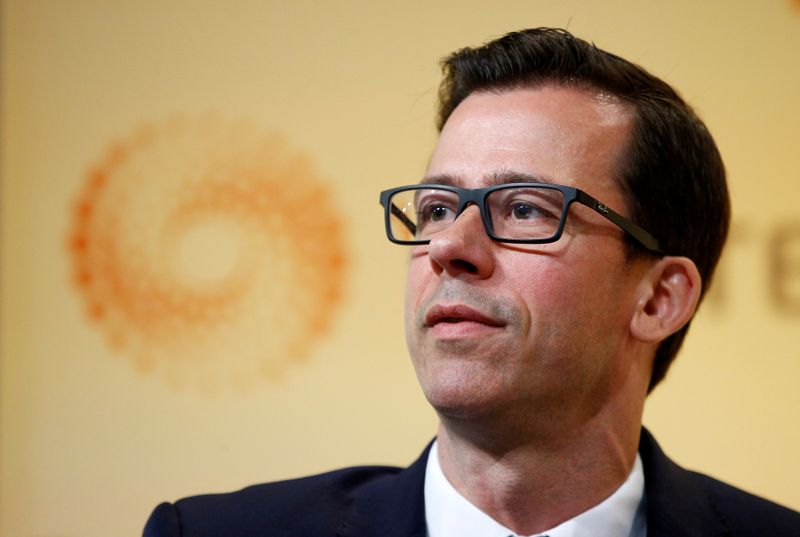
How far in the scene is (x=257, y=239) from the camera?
2637 mm

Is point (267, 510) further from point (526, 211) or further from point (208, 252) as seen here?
point (208, 252)

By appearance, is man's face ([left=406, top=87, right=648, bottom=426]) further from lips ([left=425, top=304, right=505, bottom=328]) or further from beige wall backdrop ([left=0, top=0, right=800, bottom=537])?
beige wall backdrop ([left=0, top=0, right=800, bottom=537])

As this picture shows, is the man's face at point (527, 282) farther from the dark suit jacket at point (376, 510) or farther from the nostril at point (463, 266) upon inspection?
Result: the dark suit jacket at point (376, 510)

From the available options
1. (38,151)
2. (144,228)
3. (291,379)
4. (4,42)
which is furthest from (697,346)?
(4,42)

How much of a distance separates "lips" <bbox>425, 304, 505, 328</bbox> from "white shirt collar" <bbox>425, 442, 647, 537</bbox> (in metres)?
0.28

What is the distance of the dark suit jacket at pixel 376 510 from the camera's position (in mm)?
1641

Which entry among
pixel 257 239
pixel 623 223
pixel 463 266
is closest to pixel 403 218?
pixel 463 266

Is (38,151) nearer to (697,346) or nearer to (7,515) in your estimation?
(7,515)

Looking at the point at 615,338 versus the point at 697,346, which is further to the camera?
the point at 697,346

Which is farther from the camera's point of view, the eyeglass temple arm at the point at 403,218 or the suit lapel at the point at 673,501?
the eyeglass temple arm at the point at 403,218

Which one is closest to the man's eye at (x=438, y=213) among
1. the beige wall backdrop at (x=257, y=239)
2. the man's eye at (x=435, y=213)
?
the man's eye at (x=435, y=213)

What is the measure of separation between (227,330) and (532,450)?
1.27m

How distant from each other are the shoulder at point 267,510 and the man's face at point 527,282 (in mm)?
328

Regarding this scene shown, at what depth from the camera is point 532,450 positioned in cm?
155
